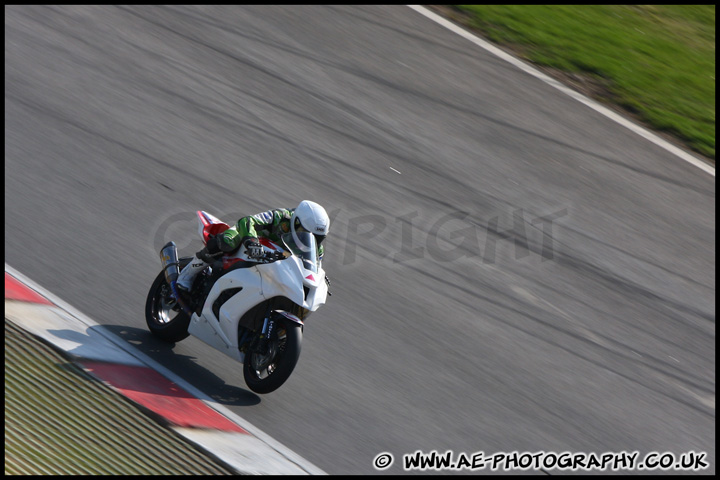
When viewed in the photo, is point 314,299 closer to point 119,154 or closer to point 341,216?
point 341,216

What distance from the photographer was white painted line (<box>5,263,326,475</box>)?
21.7ft

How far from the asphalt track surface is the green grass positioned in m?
0.80

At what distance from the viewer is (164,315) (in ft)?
26.2

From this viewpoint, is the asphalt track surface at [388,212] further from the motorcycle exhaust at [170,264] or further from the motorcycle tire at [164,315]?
the motorcycle exhaust at [170,264]

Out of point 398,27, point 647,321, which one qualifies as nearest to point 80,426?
point 647,321

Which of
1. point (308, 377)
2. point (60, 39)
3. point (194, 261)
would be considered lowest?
point (308, 377)

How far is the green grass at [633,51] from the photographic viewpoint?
43.9ft

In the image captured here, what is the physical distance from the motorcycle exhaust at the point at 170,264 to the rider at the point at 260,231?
0.06m

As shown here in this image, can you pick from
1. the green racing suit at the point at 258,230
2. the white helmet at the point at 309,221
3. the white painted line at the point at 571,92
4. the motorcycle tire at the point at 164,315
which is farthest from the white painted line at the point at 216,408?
the white painted line at the point at 571,92

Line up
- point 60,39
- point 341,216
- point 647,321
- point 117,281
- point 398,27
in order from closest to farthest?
point 117,281 → point 647,321 → point 341,216 → point 60,39 → point 398,27

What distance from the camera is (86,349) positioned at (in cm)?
722

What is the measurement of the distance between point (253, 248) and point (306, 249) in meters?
0.46

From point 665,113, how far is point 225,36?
702cm

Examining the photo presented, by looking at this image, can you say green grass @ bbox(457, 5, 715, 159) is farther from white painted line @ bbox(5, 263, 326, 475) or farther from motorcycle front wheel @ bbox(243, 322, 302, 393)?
white painted line @ bbox(5, 263, 326, 475)
